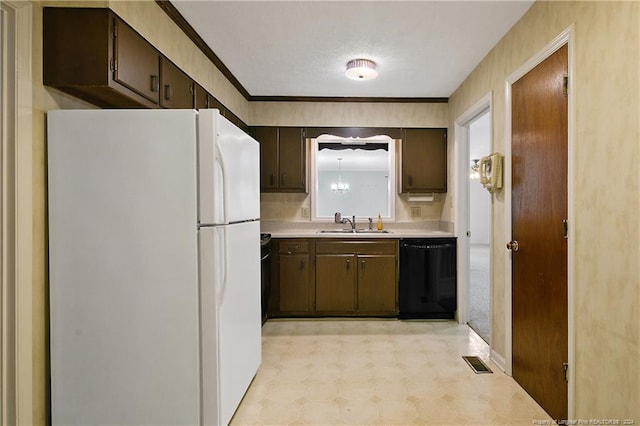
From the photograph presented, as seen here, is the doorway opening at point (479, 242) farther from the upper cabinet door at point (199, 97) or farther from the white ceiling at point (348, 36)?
the upper cabinet door at point (199, 97)

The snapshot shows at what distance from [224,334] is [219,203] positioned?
2.21 feet

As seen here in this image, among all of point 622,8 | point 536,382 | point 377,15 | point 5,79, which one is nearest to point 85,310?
→ point 5,79

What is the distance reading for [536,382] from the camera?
7.02 ft

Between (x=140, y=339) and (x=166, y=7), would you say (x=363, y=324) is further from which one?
(x=166, y=7)

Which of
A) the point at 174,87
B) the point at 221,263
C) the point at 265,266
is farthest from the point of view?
the point at 265,266

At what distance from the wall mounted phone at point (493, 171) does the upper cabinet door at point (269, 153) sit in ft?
7.37

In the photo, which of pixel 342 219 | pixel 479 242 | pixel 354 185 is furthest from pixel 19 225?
pixel 479 242

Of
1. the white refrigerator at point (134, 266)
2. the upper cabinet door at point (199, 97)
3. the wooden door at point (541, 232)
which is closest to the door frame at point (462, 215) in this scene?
the wooden door at point (541, 232)

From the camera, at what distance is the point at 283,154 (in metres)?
4.09

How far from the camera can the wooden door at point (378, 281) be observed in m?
3.77

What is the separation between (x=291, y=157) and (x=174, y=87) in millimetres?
1920

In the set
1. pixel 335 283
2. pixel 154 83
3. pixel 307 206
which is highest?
pixel 154 83

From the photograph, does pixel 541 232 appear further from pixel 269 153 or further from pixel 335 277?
pixel 269 153

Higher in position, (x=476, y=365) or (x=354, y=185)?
(x=354, y=185)
